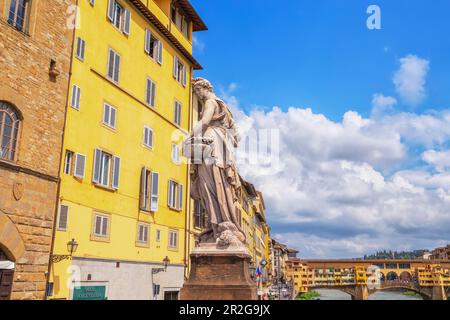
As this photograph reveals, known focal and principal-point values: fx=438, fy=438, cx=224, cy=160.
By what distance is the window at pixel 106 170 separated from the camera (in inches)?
779

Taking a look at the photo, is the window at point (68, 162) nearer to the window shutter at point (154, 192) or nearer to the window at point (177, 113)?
the window shutter at point (154, 192)

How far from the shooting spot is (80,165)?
61.3ft

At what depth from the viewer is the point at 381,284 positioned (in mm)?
104438

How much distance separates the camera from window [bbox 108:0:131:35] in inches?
880

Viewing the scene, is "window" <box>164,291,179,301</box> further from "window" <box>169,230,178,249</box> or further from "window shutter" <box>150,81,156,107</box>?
"window shutter" <box>150,81,156,107</box>

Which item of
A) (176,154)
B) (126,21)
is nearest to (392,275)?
(176,154)

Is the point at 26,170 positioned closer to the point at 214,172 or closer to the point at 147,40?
the point at 214,172

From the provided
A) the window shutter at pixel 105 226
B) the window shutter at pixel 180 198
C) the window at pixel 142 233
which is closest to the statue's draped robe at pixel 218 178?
the window shutter at pixel 105 226

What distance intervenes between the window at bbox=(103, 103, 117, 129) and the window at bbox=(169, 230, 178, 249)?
778cm

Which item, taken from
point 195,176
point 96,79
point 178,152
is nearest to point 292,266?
point 178,152

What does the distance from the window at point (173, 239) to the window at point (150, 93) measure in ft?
25.1

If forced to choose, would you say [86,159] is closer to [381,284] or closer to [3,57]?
[3,57]

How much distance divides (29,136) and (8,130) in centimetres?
82
